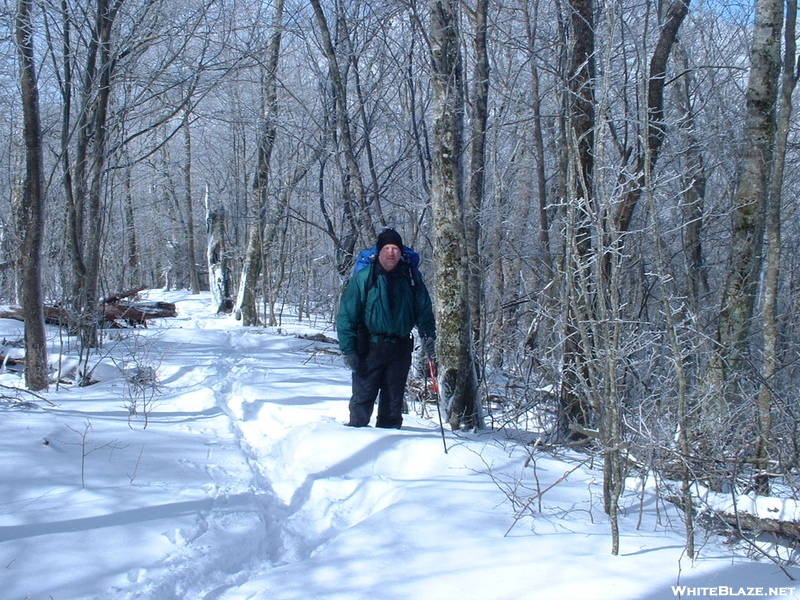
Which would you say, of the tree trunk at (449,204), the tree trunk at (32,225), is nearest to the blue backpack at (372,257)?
the tree trunk at (449,204)

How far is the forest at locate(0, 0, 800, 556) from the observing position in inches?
125

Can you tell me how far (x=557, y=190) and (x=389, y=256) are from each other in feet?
11.0

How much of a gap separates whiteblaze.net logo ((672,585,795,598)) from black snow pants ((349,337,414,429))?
2951 mm

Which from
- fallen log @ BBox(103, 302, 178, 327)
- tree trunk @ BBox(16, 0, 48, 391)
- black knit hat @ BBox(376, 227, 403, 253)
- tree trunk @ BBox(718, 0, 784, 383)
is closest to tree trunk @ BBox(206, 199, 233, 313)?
fallen log @ BBox(103, 302, 178, 327)

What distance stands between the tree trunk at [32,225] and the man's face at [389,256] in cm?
428

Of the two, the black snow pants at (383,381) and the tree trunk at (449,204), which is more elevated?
the tree trunk at (449,204)

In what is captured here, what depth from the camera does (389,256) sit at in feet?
15.8

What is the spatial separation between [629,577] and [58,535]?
8.42 ft

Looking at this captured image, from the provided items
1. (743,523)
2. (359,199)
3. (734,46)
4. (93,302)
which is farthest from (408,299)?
(734,46)

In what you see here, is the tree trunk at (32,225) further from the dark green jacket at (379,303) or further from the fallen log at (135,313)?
the dark green jacket at (379,303)

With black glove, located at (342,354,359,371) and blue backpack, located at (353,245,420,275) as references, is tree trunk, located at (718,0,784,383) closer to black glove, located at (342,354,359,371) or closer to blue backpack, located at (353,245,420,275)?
blue backpack, located at (353,245,420,275)

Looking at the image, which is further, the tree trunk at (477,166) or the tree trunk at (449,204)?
the tree trunk at (477,166)

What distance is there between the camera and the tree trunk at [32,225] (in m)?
6.46

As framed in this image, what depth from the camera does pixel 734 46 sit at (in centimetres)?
1220
